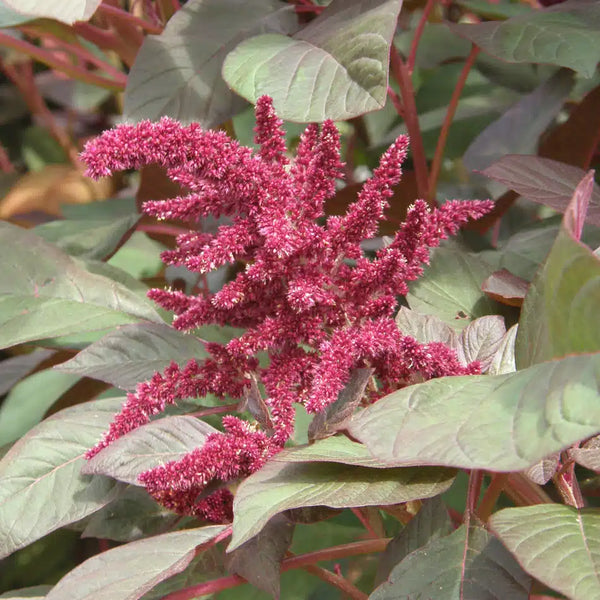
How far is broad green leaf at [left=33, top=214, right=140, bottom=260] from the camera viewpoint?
932mm

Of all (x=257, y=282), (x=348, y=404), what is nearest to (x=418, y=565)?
(x=348, y=404)

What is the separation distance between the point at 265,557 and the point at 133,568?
0.09 m

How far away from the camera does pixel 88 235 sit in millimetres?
1002

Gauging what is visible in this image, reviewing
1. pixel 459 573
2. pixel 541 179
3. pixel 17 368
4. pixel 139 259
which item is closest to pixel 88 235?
pixel 17 368

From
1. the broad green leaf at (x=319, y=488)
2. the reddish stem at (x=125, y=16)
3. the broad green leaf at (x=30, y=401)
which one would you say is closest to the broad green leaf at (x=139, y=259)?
the broad green leaf at (x=30, y=401)

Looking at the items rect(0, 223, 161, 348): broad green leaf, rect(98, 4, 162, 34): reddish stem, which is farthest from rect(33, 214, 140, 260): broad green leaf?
rect(98, 4, 162, 34): reddish stem

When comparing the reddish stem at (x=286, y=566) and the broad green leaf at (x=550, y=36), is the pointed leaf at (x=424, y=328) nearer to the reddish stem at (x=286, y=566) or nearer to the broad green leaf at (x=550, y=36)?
the reddish stem at (x=286, y=566)

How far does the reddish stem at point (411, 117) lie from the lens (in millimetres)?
881

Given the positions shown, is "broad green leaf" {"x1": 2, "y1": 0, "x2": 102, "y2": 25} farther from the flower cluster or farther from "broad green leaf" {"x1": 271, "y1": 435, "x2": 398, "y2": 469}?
"broad green leaf" {"x1": 271, "y1": 435, "x2": 398, "y2": 469}

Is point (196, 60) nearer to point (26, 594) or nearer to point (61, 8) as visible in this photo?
point (61, 8)

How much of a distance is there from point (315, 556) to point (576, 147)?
63 centimetres

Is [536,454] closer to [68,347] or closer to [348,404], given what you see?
[348,404]

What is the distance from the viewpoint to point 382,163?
1.80 feet

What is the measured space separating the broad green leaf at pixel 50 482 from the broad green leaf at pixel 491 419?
0.28 m
